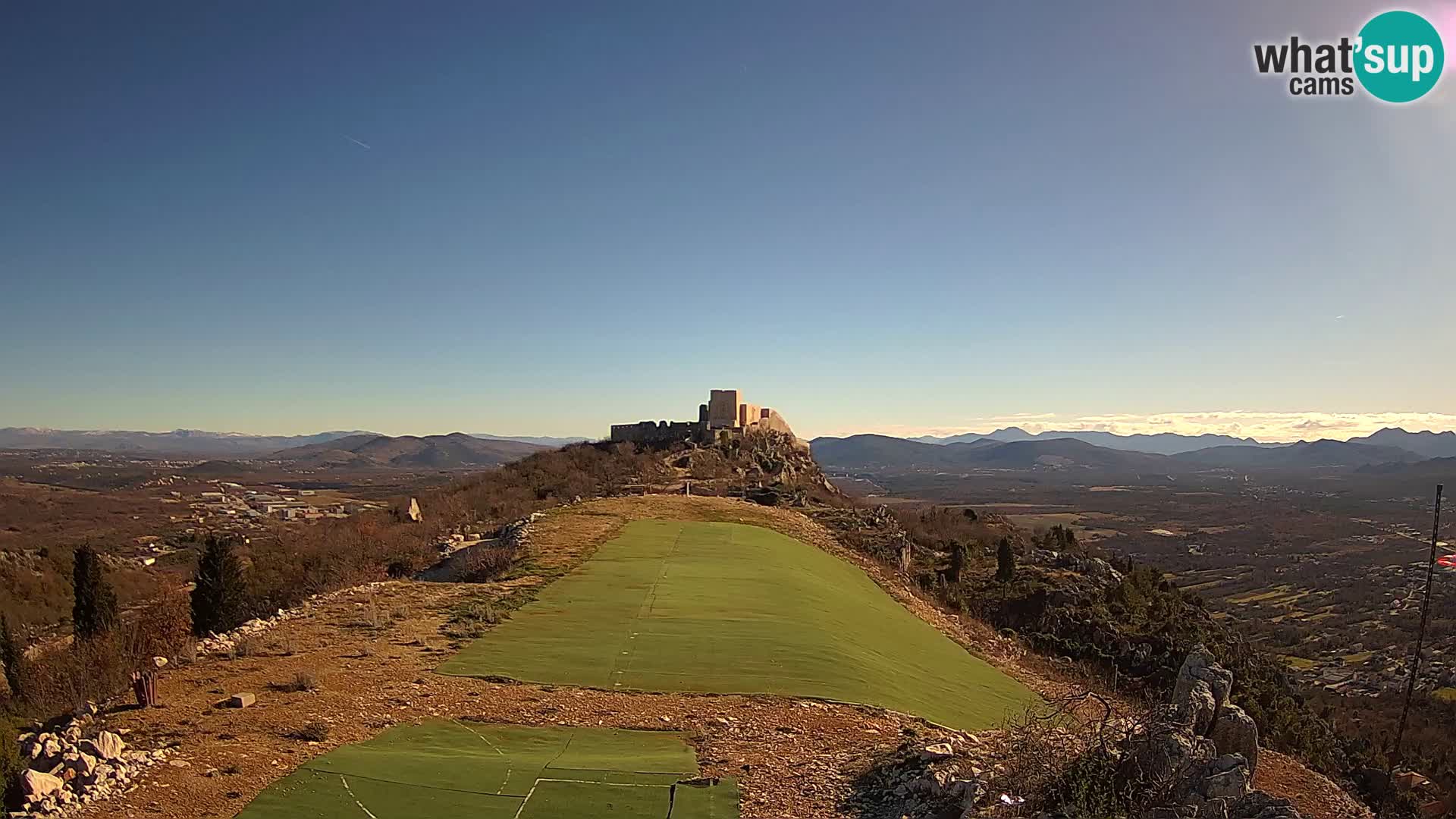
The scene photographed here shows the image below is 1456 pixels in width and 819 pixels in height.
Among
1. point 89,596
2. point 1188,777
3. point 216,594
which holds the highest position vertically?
point 1188,777

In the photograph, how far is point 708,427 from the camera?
62.8 meters

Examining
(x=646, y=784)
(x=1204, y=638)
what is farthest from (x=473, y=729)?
(x=1204, y=638)

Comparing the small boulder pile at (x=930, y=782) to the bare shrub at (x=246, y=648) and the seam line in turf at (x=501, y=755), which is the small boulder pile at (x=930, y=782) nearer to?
the seam line in turf at (x=501, y=755)

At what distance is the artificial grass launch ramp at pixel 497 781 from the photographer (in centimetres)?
816

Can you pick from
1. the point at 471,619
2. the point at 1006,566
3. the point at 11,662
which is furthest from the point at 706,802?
the point at 1006,566

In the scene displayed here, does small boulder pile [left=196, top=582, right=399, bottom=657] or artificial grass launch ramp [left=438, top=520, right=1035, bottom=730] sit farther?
small boulder pile [left=196, top=582, right=399, bottom=657]

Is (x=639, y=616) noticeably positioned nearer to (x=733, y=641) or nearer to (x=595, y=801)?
(x=733, y=641)

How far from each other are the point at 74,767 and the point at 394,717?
3565 millimetres

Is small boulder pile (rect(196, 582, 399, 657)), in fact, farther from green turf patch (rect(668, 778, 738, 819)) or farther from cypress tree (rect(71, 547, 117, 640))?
cypress tree (rect(71, 547, 117, 640))

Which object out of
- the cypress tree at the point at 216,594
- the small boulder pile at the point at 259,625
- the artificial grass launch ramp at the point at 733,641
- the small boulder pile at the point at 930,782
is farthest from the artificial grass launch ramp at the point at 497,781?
the cypress tree at the point at 216,594

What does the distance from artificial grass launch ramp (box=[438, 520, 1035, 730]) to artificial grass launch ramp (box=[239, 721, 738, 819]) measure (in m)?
2.60

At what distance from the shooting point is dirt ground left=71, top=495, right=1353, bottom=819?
8719 mm

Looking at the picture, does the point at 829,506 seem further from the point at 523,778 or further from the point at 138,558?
the point at 138,558

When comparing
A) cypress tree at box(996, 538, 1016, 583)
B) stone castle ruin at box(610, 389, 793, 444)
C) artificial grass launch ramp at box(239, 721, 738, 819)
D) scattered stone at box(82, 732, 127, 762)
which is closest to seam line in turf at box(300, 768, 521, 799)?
artificial grass launch ramp at box(239, 721, 738, 819)
